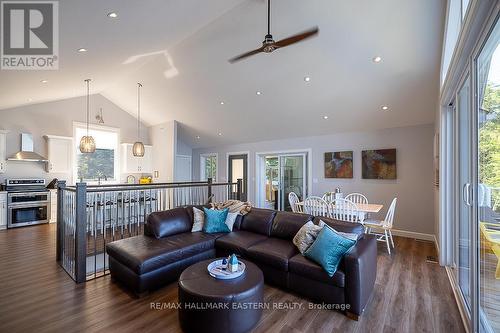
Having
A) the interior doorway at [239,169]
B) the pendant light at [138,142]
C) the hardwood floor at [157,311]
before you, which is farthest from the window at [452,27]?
the pendant light at [138,142]

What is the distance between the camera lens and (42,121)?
624 centimetres

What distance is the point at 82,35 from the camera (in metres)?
2.84

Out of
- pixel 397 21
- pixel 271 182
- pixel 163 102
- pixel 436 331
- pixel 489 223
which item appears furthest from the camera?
pixel 271 182

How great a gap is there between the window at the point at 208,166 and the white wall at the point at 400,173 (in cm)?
413

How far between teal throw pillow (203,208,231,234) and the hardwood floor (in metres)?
1.02

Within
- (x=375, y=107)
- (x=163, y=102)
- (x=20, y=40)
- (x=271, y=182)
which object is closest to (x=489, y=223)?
(x=375, y=107)

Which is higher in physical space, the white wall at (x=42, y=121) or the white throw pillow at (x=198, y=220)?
the white wall at (x=42, y=121)

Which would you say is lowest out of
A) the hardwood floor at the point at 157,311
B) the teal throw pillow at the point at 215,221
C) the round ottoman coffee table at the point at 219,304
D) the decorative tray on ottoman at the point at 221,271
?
the hardwood floor at the point at 157,311

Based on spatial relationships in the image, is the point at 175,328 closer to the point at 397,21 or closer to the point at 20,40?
the point at 20,40

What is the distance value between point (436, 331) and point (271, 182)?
18.7 ft

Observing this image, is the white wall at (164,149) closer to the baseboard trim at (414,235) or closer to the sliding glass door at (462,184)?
the baseboard trim at (414,235)

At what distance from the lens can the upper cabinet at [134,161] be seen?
756 centimetres

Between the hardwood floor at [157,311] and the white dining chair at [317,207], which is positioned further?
the white dining chair at [317,207]

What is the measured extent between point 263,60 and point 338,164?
3.36 metres
